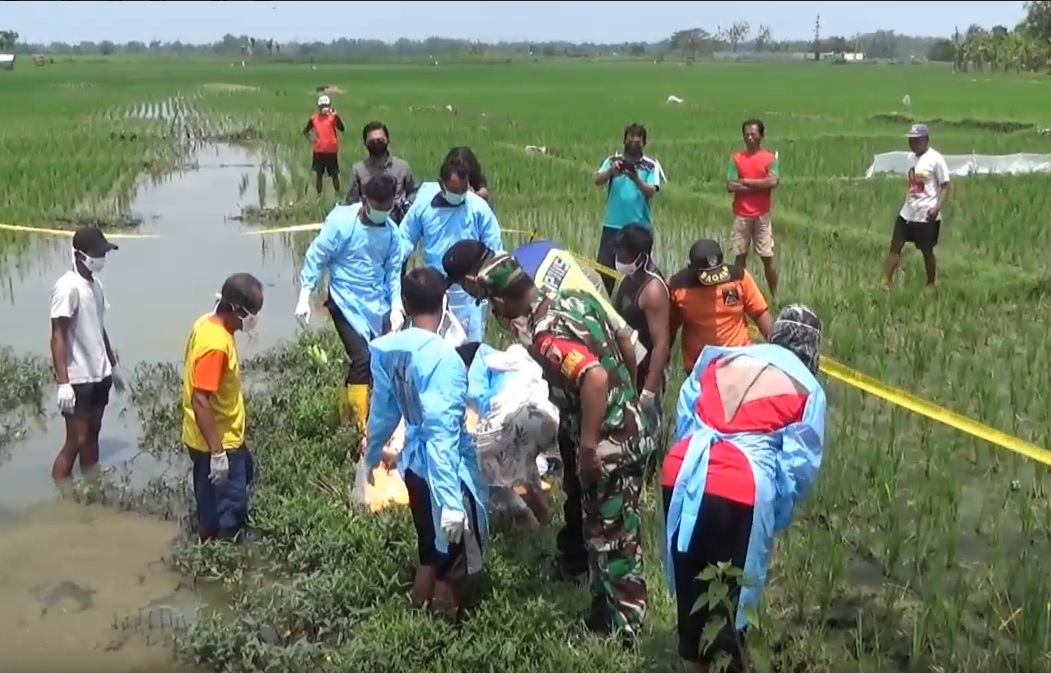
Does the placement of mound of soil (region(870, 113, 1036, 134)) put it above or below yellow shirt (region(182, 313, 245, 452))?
above

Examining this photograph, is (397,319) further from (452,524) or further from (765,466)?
(765,466)

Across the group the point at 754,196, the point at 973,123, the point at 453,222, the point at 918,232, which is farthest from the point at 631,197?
the point at 973,123

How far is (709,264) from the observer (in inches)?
207

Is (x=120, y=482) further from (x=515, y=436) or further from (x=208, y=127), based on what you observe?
(x=208, y=127)

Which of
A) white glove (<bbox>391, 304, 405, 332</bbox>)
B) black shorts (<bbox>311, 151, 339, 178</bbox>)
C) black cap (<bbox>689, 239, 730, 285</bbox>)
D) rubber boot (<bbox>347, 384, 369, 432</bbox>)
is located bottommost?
rubber boot (<bbox>347, 384, 369, 432</bbox>)

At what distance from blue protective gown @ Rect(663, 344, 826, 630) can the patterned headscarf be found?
7 centimetres

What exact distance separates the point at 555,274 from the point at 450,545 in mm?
1350

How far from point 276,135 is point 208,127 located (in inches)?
163

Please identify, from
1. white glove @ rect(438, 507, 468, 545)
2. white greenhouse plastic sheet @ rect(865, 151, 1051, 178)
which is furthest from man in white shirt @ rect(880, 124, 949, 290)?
white greenhouse plastic sheet @ rect(865, 151, 1051, 178)

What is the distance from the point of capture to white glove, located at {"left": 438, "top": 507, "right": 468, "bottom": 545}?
12.8 feet

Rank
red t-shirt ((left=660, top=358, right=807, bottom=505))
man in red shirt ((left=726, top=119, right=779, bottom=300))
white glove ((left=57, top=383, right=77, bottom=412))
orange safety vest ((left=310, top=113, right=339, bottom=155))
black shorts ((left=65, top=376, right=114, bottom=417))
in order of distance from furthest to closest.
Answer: orange safety vest ((left=310, top=113, right=339, bottom=155)), man in red shirt ((left=726, top=119, right=779, bottom=300)), black shorts ((left=65, top=376, right=114, bottom=417)), white glove ((left=57, top=383, right=77, bottom=412)), red t-shirt ((left=660, top=358, right=807, bottom=505))

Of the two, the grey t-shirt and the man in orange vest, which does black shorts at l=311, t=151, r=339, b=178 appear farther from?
the grey t-shirt

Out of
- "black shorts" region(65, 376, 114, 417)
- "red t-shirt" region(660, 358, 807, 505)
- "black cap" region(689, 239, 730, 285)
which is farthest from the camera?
"black shorts" region(65, 376, 114, 417)

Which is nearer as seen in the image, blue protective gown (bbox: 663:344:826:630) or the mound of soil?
blue protective gown (bbox: 663:344:826:630)
